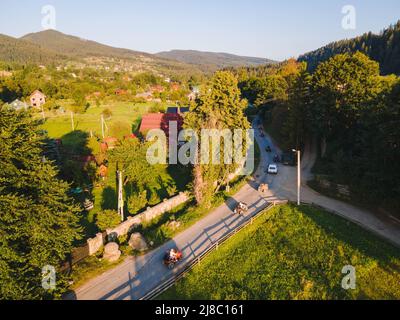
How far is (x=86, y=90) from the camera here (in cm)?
10862

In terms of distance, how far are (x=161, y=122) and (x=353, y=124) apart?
2876 centimetres

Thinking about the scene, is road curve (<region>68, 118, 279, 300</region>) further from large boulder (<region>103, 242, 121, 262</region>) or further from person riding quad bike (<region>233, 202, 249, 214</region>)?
large boulder (<region>103, 242, 121, 262</region>)

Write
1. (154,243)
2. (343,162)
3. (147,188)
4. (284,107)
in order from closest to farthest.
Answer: (154,243)
(343,162)
(147,188)
(284,107)

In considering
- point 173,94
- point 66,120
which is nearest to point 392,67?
point 173,94

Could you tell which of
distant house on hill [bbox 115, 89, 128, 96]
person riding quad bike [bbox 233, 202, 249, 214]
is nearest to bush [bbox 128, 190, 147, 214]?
person riding quad bike [bbox 233, 202, 249, 214]

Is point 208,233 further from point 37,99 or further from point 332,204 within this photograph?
point 37,99

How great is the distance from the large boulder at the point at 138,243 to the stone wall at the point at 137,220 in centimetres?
159

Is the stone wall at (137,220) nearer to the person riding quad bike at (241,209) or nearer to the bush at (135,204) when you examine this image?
the bush at (135,204)

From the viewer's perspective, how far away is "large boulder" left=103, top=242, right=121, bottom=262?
2098cm

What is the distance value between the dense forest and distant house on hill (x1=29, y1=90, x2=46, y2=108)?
248ft

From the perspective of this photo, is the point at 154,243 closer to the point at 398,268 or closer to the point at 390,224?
the point at 398,268

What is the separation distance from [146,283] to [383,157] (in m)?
20.6

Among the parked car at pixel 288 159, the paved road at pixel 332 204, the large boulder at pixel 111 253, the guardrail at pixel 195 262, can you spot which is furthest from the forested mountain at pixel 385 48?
the large boulder at pixel 111 253

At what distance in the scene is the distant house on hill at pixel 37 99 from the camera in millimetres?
92312
